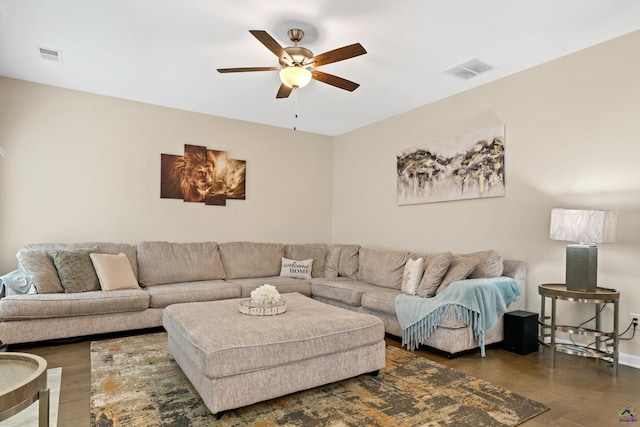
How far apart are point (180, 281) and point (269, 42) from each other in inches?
121

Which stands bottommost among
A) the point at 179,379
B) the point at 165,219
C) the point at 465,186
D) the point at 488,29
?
the point at 179,379

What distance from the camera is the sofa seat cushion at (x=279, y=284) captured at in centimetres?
454

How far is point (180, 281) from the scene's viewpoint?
4.60 meters

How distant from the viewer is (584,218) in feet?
9.82

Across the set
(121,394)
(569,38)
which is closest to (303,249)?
(121,394)

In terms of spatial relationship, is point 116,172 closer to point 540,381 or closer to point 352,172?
point 352,172

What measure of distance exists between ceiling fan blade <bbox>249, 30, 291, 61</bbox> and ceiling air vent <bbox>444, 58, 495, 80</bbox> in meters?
1.74

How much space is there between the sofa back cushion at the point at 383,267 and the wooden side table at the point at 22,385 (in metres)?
3.42

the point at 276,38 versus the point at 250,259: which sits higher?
the point at 276,38

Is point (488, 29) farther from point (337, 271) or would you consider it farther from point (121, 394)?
point (121, 394)

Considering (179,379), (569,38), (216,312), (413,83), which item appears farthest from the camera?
(413,83)

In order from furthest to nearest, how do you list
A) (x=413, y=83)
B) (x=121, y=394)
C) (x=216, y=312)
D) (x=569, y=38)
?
(x=413, y=83), (x=569, y=38), (x=216, y=312), (x=121, y=394)

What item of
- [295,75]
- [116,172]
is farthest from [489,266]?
[116,172]

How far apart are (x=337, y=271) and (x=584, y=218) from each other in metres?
3.06
